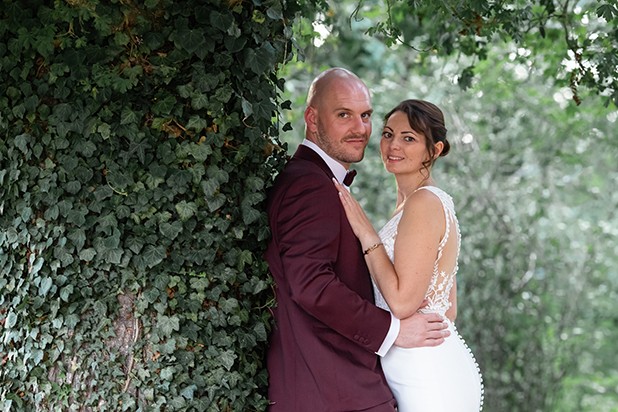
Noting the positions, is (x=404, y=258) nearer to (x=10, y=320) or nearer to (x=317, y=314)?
(x=317, y=314)

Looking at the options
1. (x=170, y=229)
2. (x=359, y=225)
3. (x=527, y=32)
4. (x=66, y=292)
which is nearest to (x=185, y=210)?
(x=170, y=229)

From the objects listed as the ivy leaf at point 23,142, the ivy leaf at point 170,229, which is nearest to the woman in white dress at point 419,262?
the ivy leaf at point 170,229

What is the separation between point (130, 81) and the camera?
11.5ft

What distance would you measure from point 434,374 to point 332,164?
101 centimetres

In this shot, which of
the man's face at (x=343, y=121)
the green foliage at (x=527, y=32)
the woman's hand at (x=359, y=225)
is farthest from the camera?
the green foliage at (x=527, y=32)

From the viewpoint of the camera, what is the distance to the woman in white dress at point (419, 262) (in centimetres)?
A: 392

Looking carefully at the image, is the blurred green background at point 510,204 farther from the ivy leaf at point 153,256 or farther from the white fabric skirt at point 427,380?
the ivy leaf at point 153,256

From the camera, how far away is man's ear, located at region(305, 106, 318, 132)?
168 inches

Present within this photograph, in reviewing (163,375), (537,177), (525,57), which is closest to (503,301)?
(537,177)

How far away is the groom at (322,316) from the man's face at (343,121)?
0.72ft

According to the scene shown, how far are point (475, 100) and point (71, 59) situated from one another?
6.75 m

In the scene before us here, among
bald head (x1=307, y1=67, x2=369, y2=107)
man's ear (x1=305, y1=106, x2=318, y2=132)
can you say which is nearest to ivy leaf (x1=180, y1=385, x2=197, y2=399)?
man's ear (x1=305, y1=106, x2=318, y2=132)

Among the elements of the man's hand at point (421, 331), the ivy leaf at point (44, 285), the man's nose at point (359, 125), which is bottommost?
the ivy leaf at point (44, 285)

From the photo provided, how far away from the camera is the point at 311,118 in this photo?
431 centimetres
